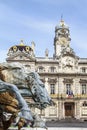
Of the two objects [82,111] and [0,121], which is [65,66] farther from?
[0,121]

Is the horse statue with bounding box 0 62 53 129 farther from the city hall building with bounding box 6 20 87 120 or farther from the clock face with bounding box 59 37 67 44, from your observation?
the clock face with bounding box 59 37 67 44

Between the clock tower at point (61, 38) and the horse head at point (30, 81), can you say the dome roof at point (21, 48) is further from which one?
the horse head at point (30, 81)

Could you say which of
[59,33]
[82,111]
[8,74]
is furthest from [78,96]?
[8,74]

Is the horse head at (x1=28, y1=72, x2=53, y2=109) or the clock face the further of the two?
the clock face

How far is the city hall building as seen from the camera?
71.5m

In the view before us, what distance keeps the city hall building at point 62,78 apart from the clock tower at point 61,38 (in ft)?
10.3

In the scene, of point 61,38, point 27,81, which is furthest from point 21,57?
point 27,81

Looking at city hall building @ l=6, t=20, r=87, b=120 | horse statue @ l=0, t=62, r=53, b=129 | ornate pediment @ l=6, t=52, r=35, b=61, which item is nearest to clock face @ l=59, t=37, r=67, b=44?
city hall building @ l=6, t=20, r=87, b=120

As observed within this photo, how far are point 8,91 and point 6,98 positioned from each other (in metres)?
0.88

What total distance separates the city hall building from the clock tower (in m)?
3.14

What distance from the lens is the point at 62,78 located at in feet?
240

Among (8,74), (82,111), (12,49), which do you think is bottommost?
(82,111)

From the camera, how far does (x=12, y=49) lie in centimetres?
7519

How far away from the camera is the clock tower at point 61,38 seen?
77.9 m
